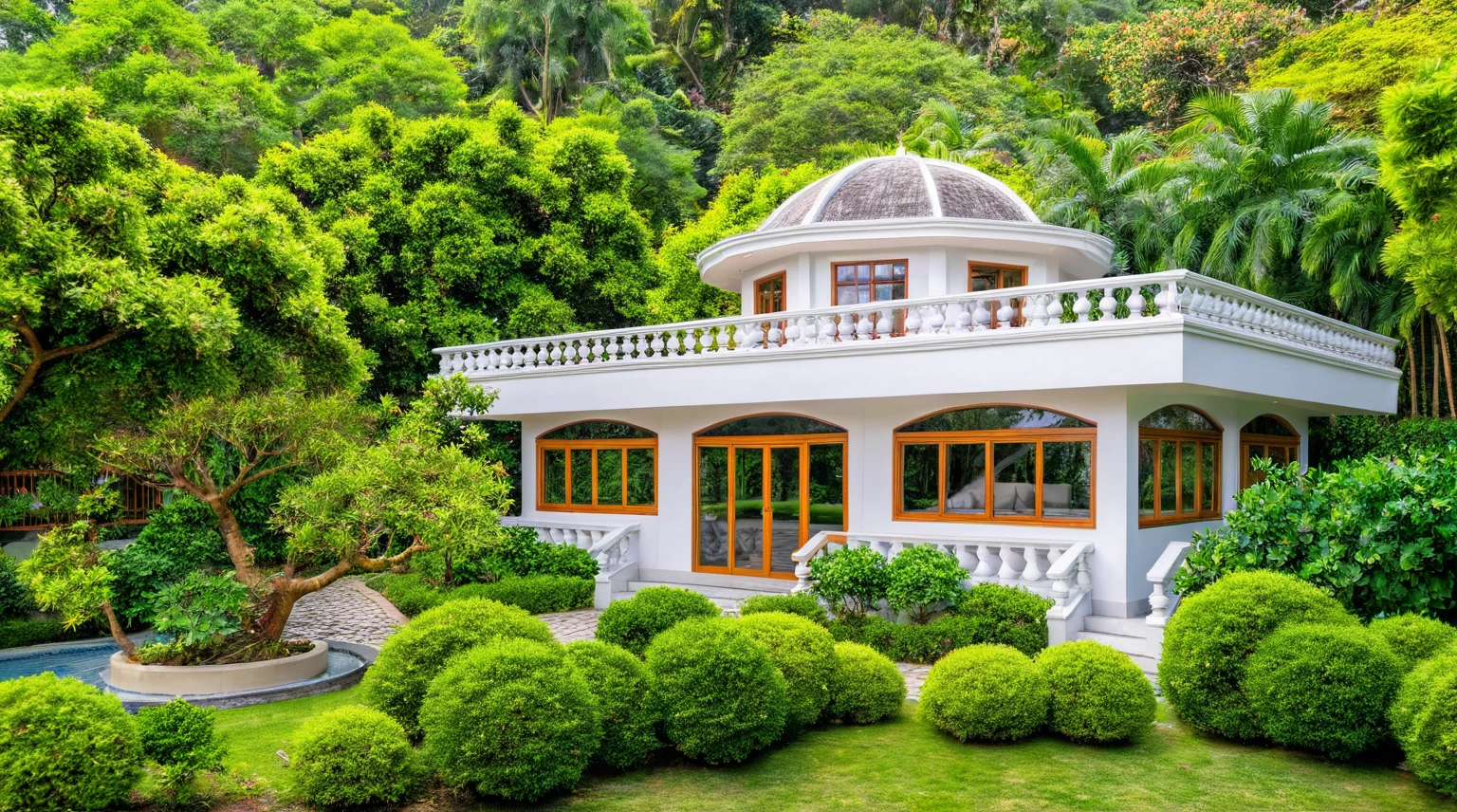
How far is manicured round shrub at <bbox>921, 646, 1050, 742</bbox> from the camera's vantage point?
8.10m

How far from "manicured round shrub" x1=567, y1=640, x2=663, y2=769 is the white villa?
6.57m

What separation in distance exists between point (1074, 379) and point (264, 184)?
16636 millimetres

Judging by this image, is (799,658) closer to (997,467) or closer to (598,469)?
(997,467)

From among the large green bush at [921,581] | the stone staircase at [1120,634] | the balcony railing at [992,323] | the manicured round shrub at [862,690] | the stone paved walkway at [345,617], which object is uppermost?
the balcony railing at [992,323]

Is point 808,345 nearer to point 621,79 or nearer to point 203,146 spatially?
point 203,146

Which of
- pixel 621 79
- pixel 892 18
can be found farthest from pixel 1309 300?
pixel 892 18

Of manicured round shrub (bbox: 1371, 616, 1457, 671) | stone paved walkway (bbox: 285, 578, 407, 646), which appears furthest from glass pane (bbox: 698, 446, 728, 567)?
manicured round shrub (bbox: 1371, 616, 1457, 671)

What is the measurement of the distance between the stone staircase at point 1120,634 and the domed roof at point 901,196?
6.87 metres

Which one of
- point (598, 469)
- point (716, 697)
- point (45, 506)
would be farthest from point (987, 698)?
point (45, 506)

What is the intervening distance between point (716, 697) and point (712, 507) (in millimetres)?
9978

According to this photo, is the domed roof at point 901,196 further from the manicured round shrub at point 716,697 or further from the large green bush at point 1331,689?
the manicured round shrub at point 716,697

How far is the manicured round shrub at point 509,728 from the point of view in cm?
651

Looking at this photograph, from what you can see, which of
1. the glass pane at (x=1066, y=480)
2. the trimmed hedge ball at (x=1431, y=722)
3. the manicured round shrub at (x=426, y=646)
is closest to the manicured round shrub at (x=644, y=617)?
the manicured round shrub at (x=426, y=646)

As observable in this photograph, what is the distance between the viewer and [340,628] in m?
14.5
